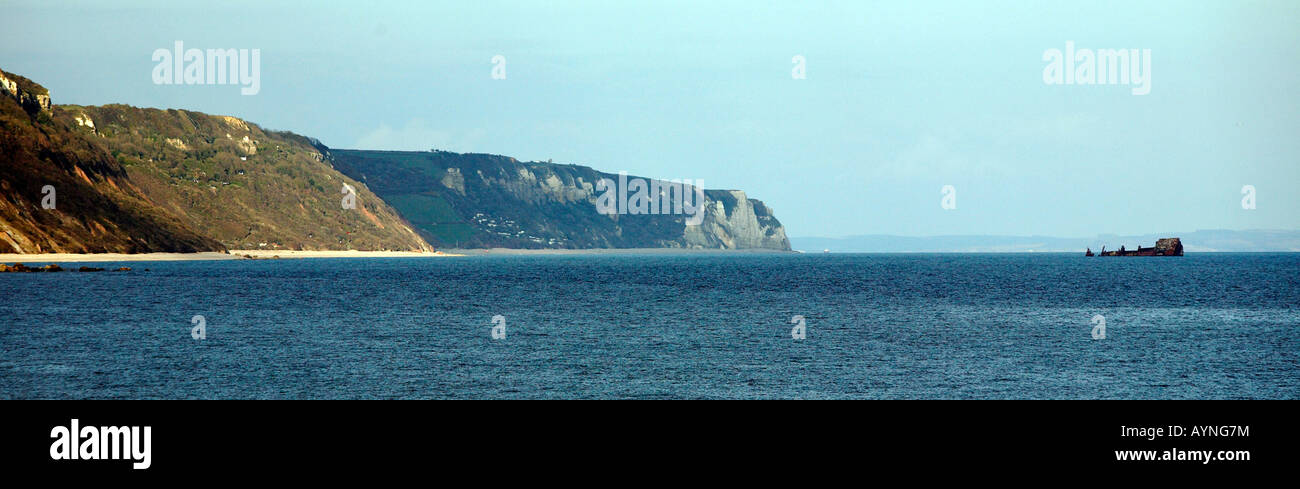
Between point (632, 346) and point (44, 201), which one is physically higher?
point (44, 201)

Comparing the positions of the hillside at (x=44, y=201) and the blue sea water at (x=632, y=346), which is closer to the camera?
the blue sea water at (x=632, y=346)

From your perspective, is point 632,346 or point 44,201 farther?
point 44,201

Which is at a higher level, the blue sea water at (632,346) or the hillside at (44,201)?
the hillside at (44,201)

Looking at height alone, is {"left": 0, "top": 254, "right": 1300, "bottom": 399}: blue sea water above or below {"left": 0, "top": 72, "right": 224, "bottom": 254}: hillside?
below

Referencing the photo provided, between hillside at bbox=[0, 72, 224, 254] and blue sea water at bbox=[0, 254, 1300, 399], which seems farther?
hillside at bbox=[0, 72, 224, 254]
